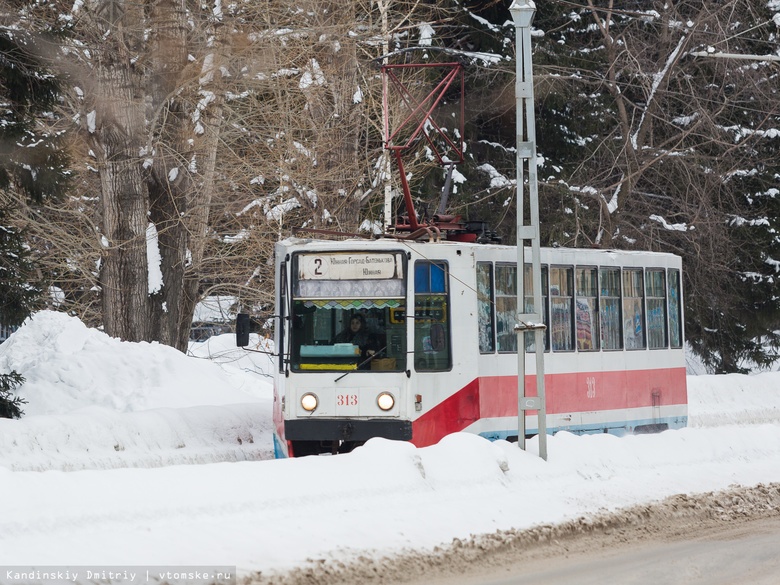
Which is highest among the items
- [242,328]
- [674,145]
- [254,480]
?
[674,145]

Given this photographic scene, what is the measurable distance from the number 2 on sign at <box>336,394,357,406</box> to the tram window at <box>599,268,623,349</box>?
186 inches

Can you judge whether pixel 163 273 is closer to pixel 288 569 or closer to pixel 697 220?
pixel 697 220

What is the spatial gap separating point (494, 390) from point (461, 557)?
22.3ft

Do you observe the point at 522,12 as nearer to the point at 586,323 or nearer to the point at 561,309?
the point at 561,309

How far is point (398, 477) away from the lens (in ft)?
36.5

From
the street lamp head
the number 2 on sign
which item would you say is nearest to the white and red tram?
the number 2 on sign

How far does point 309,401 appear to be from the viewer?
15008 millimetres

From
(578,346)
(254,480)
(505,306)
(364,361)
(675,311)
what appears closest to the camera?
(254,480)

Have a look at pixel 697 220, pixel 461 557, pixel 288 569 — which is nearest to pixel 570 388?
pixel 461 557

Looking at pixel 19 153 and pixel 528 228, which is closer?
pixel 528 228

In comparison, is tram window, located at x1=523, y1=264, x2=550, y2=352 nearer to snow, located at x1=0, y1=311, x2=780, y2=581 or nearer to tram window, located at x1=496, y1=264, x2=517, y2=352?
tram window, located at x1=496, y1=264, x2=517, y2=352

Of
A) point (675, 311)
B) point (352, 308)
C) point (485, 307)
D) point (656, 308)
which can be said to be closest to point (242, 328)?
point (352, 308)

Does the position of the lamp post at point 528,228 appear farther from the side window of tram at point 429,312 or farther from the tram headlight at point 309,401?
the tram headlight at point 309,401

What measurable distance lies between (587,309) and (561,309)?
670 millimetres
